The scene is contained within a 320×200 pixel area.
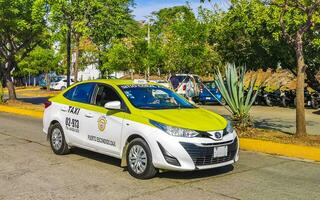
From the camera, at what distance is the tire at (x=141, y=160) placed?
7406 millimetres

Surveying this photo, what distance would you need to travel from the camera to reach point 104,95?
880 centimetres

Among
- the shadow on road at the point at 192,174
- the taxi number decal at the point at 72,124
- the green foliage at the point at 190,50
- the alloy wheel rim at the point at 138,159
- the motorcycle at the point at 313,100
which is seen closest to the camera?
the alloy wheel rim at the point at 138,159

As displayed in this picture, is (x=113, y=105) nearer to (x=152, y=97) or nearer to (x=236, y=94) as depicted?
(x=152, y=97)

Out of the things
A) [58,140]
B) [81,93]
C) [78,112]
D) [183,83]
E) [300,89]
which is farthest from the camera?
[183,83]

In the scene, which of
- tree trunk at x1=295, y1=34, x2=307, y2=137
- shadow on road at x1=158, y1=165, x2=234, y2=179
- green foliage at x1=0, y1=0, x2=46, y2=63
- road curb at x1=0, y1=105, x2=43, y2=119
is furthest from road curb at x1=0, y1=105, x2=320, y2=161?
green foliage at x1=0, y1=0, x2=46, y2=63

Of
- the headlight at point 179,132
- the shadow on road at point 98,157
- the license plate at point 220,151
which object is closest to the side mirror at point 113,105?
the headlight at point 179,132

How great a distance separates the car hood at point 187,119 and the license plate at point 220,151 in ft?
1.01

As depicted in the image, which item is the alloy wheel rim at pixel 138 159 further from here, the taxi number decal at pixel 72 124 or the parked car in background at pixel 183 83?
the parked car in background at pixel 183 83

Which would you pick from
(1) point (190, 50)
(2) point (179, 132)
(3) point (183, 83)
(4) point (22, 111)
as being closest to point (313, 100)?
(3) point (183, 83)

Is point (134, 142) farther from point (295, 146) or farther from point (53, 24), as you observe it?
point (53, 24)

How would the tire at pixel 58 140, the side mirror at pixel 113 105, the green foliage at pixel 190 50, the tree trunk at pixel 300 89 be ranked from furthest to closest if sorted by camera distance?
1. the green foliage at pixel 190 50
2. the tree trunk at pixel 300 89
3. the tire at pixel 58 140
4. the side mirror at pixel 113 105

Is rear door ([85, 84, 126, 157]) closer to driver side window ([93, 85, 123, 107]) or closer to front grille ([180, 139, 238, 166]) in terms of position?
driver side window ([93, 85, 123, 107])

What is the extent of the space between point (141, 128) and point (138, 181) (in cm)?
82

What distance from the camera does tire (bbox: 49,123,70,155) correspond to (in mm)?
9586
